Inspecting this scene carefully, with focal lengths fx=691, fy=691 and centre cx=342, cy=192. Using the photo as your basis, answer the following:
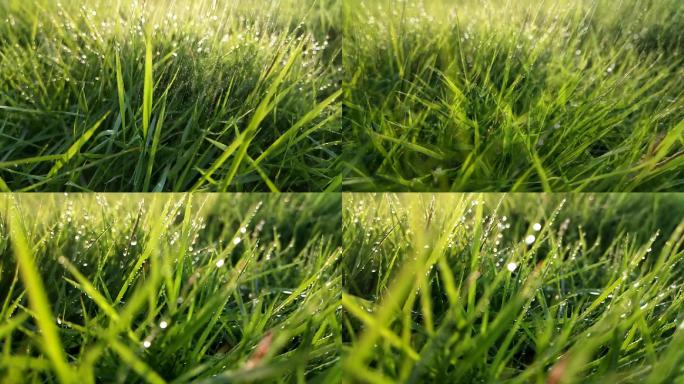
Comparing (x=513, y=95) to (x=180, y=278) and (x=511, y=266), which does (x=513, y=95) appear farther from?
(x=180, y=278)

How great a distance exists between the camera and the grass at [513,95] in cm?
81

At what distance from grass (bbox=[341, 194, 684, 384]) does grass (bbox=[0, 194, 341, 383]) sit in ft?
0.16

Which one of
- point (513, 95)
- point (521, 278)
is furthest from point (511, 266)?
point (513, 95)

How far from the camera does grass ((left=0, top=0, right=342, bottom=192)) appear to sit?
2.60 ft

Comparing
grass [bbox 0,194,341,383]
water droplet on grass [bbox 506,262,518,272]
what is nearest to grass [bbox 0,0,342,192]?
grass [bbox 0,194,341,383]

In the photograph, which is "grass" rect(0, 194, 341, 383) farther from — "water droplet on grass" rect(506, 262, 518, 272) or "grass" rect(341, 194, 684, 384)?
"water droplet on grass" rect(506, 262, 518, 272)

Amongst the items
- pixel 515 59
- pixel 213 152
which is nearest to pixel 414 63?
pixel 515 59

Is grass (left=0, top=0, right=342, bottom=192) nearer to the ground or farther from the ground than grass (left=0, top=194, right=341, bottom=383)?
farther from the ground

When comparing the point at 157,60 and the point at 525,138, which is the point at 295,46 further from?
the point at 525,138

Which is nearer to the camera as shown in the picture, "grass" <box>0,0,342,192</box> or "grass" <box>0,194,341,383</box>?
"grass" <box>0,194,341,383</box>

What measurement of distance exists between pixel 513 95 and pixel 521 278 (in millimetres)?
217

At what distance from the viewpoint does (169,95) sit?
812mm

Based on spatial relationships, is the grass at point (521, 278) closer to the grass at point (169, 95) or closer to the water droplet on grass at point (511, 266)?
the water droplet on grass at point (511, 266)

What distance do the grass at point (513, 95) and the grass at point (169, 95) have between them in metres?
0.05
